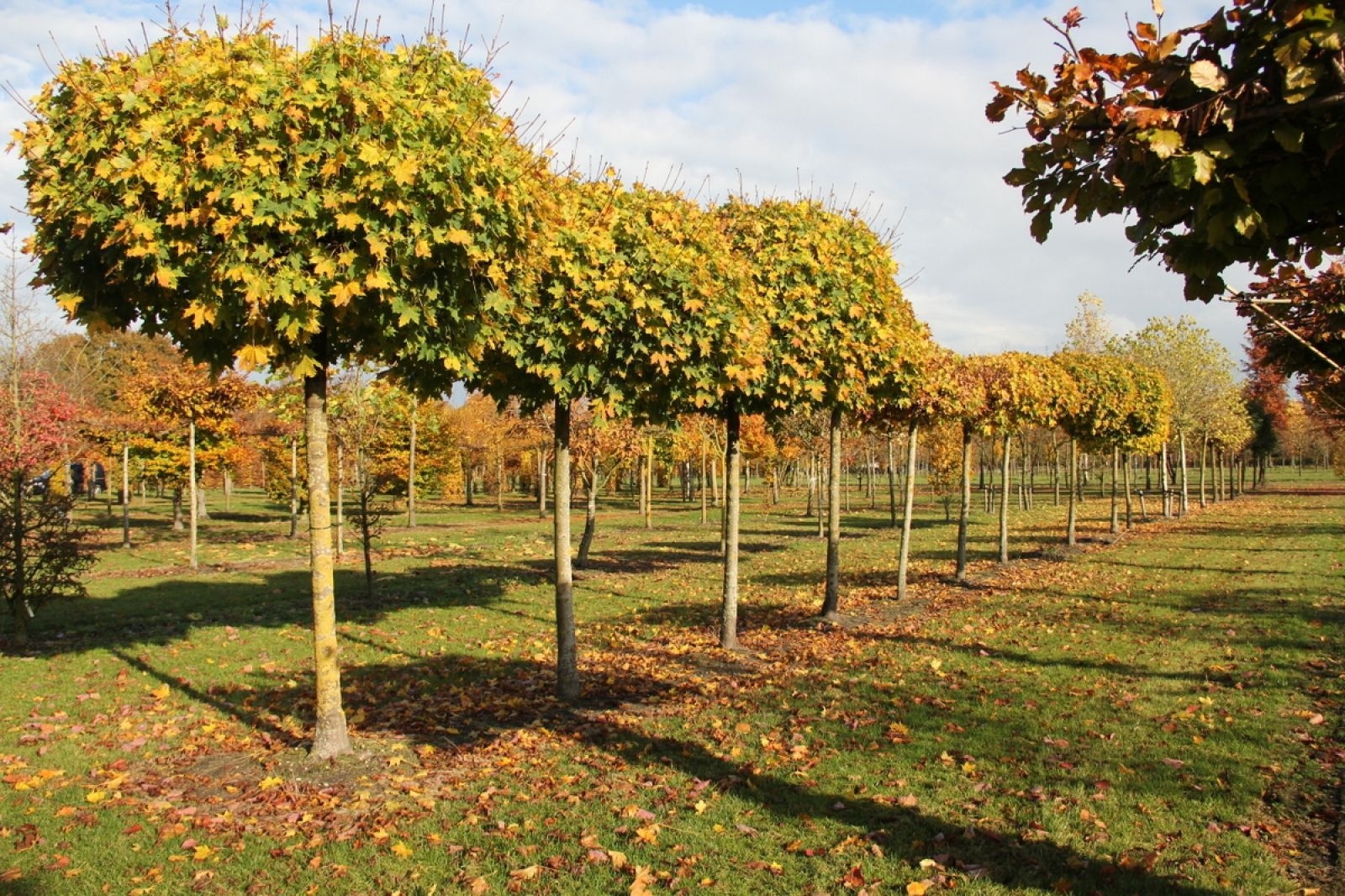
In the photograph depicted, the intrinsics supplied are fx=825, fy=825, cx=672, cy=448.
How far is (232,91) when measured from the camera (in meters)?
5.41

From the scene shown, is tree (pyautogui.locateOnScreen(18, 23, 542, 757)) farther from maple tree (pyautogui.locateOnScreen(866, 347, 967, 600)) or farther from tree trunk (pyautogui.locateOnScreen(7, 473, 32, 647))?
maple tree (pyautogui.locateOnScreen(866, 347, 967, 600))

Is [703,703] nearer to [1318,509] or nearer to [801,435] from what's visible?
[801,435]

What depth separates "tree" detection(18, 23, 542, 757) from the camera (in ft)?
17.4

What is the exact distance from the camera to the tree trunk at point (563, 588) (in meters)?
8.81

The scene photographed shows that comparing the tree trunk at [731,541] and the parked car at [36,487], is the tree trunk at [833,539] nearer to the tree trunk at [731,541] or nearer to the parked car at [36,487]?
the tree trunk at [731,541]

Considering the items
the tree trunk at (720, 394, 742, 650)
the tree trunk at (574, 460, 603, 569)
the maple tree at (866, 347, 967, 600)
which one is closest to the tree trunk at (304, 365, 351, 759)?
the tree trunk at (720, 394, 742, 650)

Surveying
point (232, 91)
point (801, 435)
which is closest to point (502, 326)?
point (232, 91)

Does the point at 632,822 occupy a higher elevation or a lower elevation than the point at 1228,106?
lower

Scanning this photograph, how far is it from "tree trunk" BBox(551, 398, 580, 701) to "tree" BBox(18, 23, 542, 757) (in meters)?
2.95

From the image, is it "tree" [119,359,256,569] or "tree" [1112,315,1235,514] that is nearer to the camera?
"tree" [119,359,256,569]

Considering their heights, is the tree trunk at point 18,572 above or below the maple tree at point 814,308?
below

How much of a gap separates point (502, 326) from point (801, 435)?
24.5 m

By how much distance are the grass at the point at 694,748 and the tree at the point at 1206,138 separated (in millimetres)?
3561

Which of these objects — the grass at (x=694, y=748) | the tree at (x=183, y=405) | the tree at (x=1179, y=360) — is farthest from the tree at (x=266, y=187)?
the tree at (x=1179, y=360)
